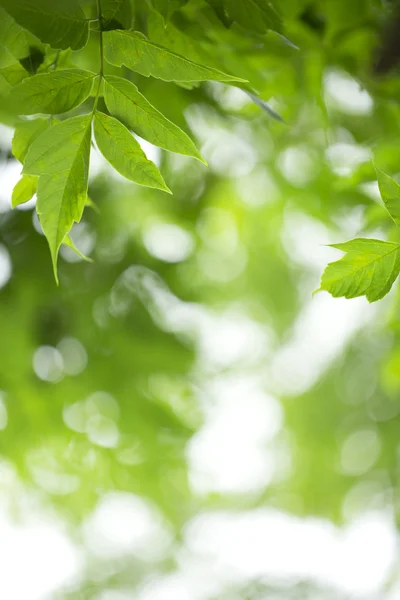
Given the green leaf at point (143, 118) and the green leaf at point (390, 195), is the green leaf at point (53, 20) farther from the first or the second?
the green leaf at point (390, 195)

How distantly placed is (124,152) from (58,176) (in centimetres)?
5

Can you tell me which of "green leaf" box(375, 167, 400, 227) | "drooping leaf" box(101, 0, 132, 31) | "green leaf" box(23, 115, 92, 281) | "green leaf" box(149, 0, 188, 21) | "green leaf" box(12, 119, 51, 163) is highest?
"green leaf" box(149, 0, 188, 21)

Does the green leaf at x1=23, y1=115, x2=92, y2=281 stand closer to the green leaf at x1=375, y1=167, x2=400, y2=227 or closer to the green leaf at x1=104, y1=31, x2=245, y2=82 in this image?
the green leaf at x1=104, y1=31, x2=245, y2=82

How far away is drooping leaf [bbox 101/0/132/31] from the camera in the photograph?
0.36 m

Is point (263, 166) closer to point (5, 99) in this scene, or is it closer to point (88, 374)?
point (88, 374)

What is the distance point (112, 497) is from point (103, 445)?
0.38m

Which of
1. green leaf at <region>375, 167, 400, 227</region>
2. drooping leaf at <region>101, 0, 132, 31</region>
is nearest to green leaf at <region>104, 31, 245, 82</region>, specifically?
drooping leaf at <region>101, 0, 132, 31</region>

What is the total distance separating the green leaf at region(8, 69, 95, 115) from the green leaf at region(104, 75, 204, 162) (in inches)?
0.7

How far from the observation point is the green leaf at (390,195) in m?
0.35

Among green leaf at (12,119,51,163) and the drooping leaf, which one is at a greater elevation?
the drooping leaf

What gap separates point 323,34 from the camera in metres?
0.71

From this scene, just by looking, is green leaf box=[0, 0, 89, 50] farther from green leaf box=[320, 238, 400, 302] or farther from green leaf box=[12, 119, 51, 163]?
green leaf box=[320, 238, 400, 302]

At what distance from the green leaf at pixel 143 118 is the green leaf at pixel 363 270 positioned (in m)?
0.11

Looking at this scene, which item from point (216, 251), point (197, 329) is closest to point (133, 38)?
point (197, 329)
